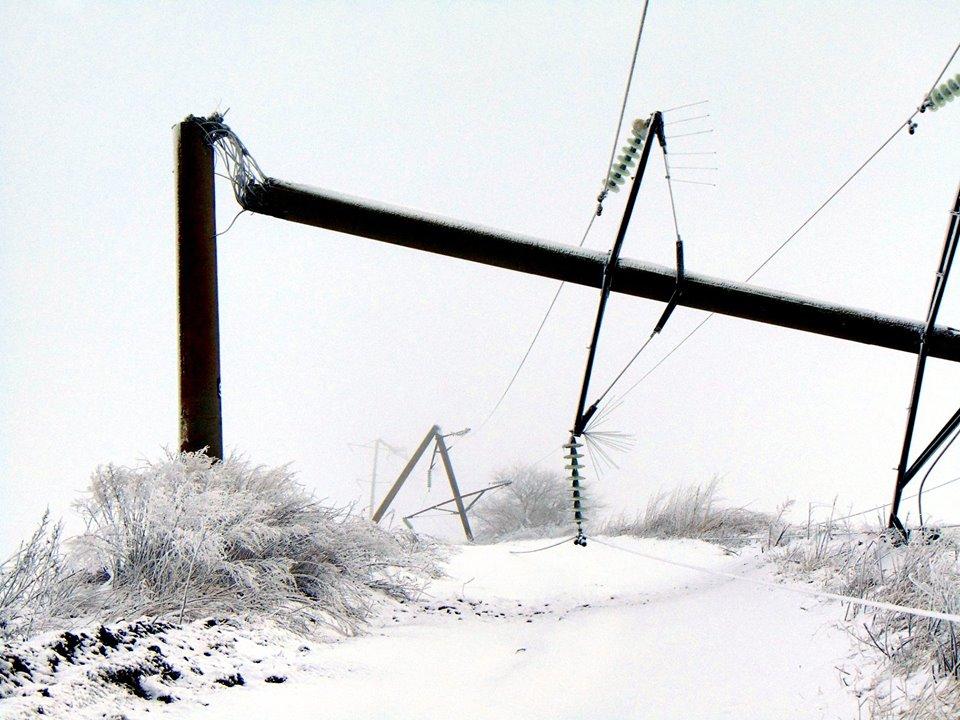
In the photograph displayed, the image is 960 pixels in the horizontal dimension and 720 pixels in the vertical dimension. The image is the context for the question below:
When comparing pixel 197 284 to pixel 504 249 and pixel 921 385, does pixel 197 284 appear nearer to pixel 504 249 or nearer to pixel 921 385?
pixel 504 249

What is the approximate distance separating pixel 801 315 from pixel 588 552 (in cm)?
259

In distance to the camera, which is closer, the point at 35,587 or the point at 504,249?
the point at 35,587

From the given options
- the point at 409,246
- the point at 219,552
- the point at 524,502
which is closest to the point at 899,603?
the point at 219,552

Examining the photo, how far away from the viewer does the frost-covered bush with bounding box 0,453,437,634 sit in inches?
128

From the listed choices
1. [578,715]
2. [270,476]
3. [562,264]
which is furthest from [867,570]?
[270,476]

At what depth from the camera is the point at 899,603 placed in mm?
3027

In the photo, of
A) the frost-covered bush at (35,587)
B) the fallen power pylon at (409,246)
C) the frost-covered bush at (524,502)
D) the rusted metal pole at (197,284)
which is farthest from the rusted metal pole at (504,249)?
the frost-covered bush at (524,502)

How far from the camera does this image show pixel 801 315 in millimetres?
4992

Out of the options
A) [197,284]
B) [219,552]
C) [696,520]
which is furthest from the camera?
[696,520]

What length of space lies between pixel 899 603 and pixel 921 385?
2.07 m

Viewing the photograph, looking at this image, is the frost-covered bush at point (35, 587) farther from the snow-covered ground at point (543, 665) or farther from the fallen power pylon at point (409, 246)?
the fallen power pylon at point (409, 246)

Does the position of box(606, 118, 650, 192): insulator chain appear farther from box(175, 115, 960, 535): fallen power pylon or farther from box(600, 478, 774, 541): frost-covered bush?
box(600, 478, 774, 541): frost-covered bush

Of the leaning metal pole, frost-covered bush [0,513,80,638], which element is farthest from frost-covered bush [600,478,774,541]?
frost-covered bush [0,513,80,638]

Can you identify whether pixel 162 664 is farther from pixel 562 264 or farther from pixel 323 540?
pixel 562 264
